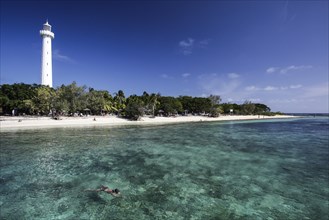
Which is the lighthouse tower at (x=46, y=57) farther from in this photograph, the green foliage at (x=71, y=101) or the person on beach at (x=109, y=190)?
the person on beach at (x=109, y=190)

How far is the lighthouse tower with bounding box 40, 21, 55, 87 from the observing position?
73.3 m

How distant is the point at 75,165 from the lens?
619 inches

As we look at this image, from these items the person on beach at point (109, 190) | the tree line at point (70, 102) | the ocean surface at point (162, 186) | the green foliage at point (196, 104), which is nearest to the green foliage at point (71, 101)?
the tree line at point (70, 102)

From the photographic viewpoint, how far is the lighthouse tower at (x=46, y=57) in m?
73.3

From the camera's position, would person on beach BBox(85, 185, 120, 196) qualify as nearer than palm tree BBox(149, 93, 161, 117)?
Yes

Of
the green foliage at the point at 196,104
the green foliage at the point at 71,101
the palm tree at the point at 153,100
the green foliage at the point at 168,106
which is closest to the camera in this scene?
the green foliage at the point at 71,101

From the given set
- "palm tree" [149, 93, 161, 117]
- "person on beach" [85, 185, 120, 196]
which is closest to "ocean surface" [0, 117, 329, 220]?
"person on beach" [85, 185, 120, 196]

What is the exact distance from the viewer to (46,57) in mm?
73938

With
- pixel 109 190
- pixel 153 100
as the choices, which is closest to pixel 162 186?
pixel 109 190

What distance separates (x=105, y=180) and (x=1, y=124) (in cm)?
3948

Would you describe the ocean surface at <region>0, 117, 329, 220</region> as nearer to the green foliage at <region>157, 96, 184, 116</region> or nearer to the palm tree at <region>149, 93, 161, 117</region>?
the palm tree at <region>149, 93, 161, 117</region>

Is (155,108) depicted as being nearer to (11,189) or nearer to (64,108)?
(64,108)

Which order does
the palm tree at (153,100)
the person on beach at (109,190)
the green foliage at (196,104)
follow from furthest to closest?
the green foliage at (196,104) → the palm tree at (153,100) → the person on beach at (109,190)

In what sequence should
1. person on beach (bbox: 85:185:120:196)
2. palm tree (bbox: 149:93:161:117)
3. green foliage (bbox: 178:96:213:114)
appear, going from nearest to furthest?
person on beach (bbox: 85:185:120:196), palm tree (bbox: 149:93:161:117), green foliage (bbox: 178:96:213:114)
